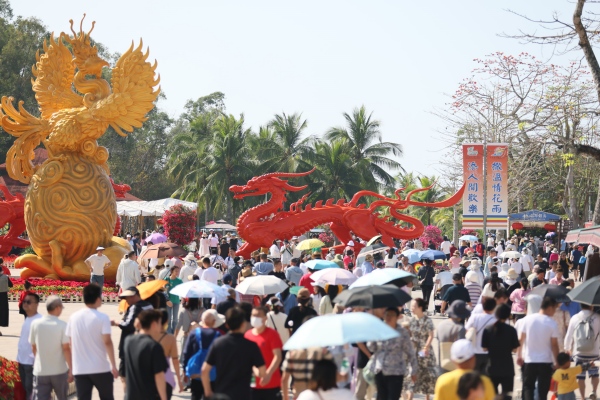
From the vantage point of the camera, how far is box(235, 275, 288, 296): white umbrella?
12.6 metres

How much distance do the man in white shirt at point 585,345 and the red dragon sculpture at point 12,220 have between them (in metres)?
24.8

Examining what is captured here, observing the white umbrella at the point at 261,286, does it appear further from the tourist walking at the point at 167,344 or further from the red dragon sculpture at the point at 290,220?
the red dragon sculpture at the point at 290,220

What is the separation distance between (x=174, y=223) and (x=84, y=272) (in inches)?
473

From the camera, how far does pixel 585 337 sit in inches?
452

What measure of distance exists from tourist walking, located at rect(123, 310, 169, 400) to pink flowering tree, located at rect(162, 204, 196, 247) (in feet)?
94.2

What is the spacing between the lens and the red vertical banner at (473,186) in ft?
80.8

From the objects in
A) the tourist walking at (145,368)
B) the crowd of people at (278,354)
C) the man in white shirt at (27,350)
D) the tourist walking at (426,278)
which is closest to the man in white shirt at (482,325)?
the crowd of people at (278,354)

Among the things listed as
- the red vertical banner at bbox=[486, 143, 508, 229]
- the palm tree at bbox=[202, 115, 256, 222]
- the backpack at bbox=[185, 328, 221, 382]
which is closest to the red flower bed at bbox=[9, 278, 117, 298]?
the red vertical banner at bbox=[486, 143, 508, 229]

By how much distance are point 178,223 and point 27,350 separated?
27.0 meters

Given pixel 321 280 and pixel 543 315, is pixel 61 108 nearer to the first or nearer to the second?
pixel 321 280

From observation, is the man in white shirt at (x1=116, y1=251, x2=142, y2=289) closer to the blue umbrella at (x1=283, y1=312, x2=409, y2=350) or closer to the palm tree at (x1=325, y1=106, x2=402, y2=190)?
the blue umbrella at (x1=283, y1=312, x2=409, y2=350)

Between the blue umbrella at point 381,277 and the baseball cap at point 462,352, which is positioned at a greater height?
the blue umbrella at point 381,277

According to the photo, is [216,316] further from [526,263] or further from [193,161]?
[193,161]

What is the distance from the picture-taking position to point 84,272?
81.7ft
